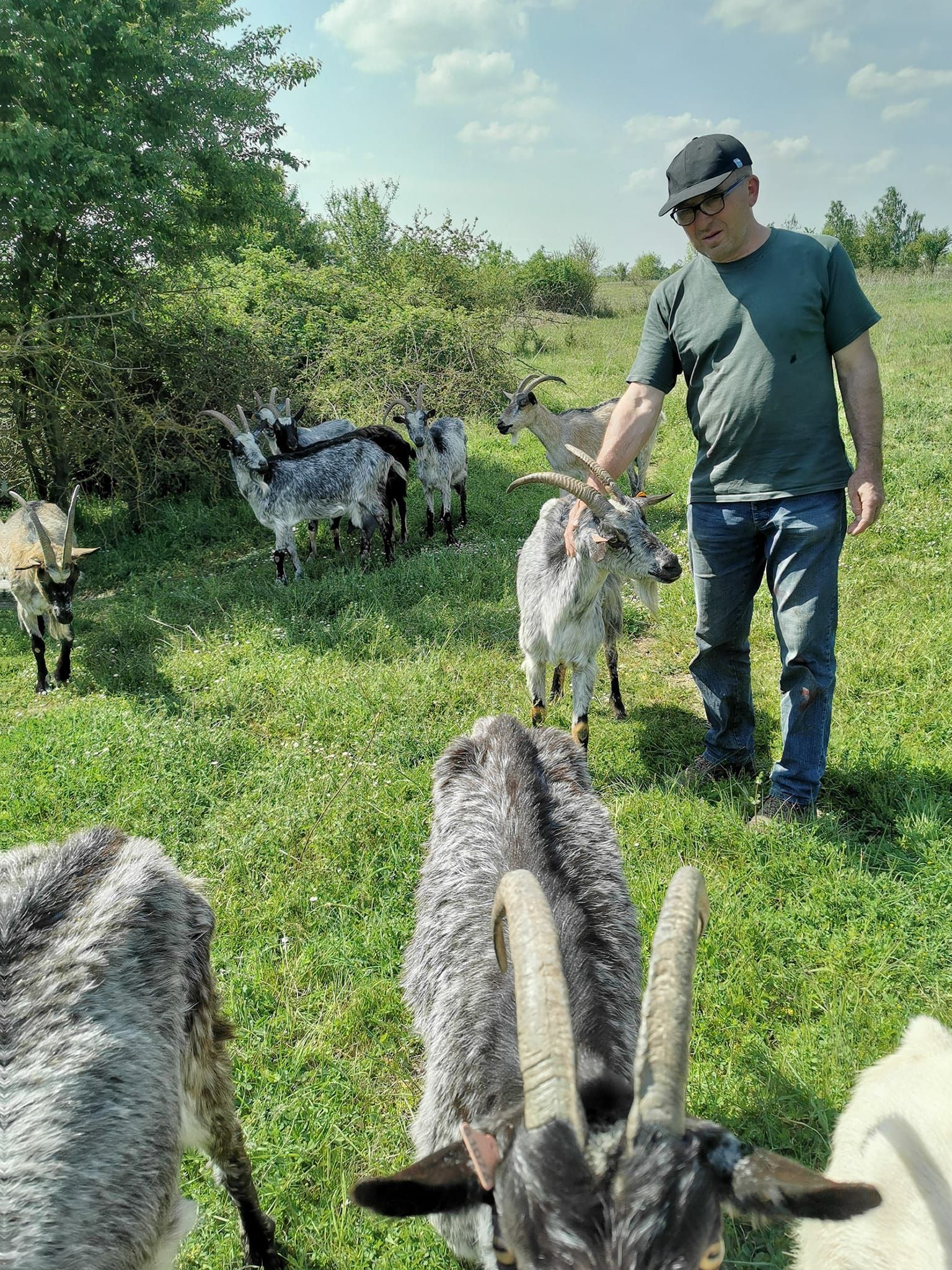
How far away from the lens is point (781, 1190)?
53.8 inches

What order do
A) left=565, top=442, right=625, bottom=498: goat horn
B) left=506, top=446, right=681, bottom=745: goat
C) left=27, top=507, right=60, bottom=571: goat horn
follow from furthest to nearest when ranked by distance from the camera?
1. left=27, top=507, right=60, bottom=571: goat horn
2. left=506, top=446, right=681, bottom=745: goat
3. left=565, top=442, right=625, bottom=498: goat horn

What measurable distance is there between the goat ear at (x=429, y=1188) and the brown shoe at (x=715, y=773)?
2.99m

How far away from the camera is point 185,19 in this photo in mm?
9805

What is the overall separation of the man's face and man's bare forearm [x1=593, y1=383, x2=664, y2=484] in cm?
69

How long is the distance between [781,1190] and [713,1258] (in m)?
0.18

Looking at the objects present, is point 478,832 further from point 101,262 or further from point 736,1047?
point 101,262

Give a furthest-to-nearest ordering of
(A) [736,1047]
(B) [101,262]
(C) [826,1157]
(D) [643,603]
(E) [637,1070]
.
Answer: (B) [101,262] < (D) [643,603] < (A) [736,1047] < (C) [826,1157] < (E) [637,1070]

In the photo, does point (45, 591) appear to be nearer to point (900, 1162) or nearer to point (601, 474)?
point (601, 474)

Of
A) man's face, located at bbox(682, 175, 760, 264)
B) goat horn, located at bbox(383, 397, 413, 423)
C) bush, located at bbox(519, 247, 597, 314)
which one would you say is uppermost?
bush, located at bbox(519, 247, 597, 314)

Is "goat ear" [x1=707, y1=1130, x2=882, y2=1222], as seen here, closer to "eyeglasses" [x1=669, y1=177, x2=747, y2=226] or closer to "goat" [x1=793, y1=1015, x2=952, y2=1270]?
"goat" [x1=793, y1=1015, x2=952, y2=1270]

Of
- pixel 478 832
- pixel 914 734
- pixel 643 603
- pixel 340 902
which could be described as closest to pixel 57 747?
pixel 340 902

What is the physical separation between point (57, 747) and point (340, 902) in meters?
2.75

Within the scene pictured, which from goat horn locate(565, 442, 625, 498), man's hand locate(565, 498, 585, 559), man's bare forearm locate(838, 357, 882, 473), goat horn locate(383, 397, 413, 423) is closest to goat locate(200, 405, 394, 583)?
goat horn locate(383, 397, 413, 423)

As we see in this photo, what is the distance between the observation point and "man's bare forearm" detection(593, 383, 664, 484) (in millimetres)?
3773
